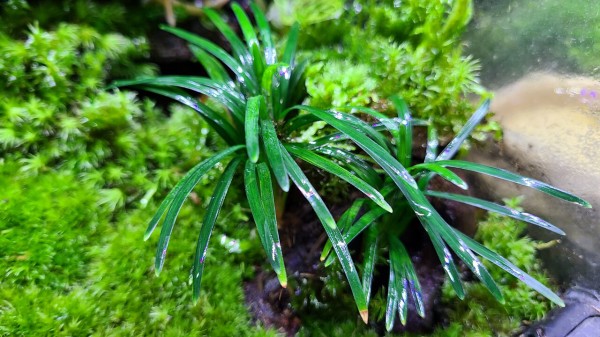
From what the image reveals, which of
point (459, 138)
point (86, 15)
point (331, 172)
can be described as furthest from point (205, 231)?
point (86, 15)

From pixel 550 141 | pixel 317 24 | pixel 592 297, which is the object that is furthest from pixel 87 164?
pixel 592 297

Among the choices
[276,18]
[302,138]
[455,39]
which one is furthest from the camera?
[276,18]

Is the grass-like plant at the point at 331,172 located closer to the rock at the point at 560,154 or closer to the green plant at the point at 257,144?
the green plant at the point at 257,144

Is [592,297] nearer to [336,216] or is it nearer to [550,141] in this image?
[550,141]

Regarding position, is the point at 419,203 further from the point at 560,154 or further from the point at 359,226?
the point at 560,154

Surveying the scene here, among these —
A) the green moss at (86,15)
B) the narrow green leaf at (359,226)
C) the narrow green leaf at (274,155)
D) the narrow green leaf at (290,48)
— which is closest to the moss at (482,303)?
the narrow green leaf at (359,226)

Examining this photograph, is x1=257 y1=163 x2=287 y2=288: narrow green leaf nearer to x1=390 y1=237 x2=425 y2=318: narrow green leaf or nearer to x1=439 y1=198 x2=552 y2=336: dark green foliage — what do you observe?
x1=390 y1=237 x2=425 y2=318: narrow green leaf
